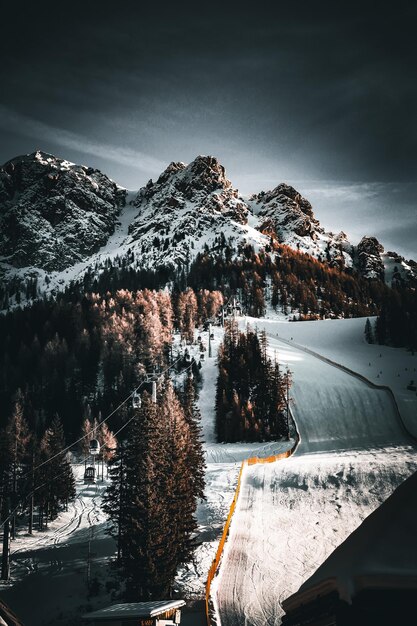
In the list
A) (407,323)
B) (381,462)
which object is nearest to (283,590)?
(381,462)

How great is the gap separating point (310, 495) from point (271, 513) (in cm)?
450

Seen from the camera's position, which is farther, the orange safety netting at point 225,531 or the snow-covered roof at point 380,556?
the orange safety netting at point 225,531

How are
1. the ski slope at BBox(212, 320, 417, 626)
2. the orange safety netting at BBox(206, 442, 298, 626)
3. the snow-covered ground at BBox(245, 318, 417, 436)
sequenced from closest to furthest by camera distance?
the orange safety netting at BBox(206, 442, 298, 626)
the ski slope at BBox(212, 320, 417, 626)
the snow-covered ground at BBox(245, 318, 417, 436)

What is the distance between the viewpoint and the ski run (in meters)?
20.3

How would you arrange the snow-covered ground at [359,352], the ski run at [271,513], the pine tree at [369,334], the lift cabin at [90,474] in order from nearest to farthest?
1. the ski run at [271,513]
2. the lift cabin at [90,474]
3. the snow-covered ground at [359,352]
4. the pine tree at [369,334]

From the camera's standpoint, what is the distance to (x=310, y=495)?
30.6 m

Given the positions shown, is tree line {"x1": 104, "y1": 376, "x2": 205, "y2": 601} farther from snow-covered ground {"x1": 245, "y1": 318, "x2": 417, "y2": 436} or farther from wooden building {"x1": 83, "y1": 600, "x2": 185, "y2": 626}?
snow-covered ground {"x1": 245, "y1": 318, "x2": 417, "y2": 436}

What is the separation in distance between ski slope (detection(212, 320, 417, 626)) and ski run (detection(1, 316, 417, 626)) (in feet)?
0.29

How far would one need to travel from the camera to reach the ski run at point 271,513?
20344 mm

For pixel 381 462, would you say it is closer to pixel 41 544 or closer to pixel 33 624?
pixel 33 624

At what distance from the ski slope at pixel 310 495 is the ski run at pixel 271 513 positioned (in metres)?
0.09

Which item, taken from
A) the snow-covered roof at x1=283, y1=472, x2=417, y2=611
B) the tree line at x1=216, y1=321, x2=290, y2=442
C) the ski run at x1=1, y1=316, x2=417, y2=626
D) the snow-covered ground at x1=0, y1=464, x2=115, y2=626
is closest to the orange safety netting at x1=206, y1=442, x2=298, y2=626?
the ski run at x1=1, y1=316, x2=417, y2=626

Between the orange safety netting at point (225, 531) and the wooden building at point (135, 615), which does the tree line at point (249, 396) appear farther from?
the wooden building at point (135, 615)

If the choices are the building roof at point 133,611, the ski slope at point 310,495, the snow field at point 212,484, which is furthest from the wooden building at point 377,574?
the snow field at point 212,484
